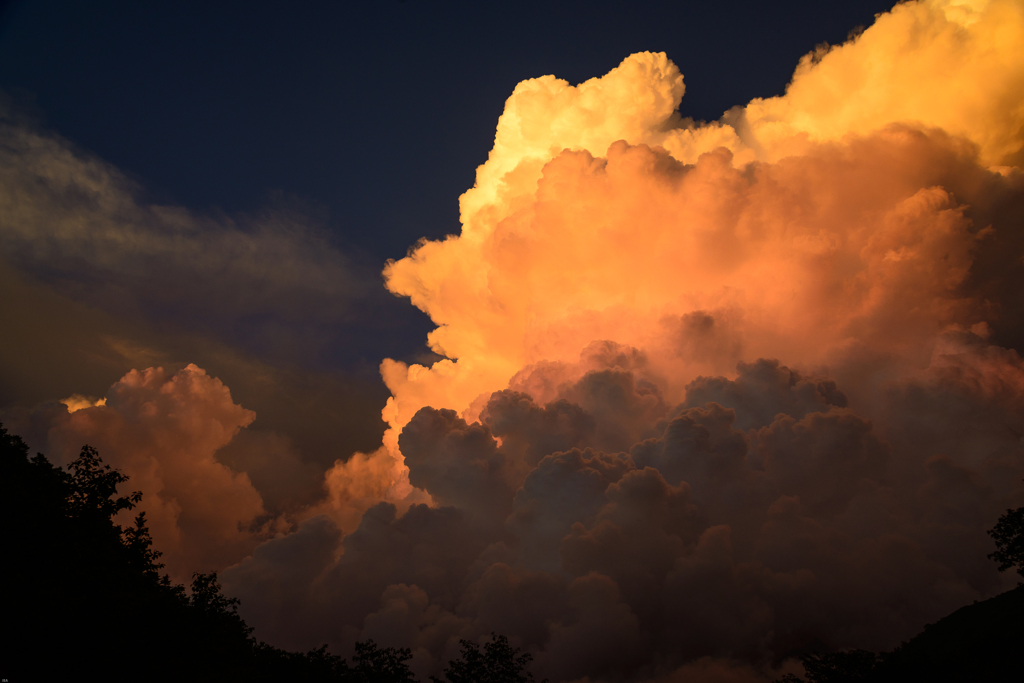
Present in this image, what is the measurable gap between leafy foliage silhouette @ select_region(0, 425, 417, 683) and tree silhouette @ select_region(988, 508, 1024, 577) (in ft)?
207

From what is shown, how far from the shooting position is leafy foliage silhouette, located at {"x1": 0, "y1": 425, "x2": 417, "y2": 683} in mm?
31938

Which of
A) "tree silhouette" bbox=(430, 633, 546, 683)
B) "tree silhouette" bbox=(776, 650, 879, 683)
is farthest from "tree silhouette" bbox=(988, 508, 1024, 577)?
"tree silhouette" bbox=(430, 633, 546, 683)

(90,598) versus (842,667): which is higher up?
(90,598)

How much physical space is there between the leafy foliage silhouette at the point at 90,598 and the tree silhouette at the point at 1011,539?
63.1 meters

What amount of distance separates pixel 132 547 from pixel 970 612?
10640 cm

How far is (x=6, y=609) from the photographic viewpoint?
3089cm

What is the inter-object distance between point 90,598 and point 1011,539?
69620 mm

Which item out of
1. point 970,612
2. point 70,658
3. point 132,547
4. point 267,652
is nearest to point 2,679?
point 70,658

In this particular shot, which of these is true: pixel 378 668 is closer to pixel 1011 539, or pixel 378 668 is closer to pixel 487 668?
pixel 487 668

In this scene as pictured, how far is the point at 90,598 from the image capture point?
112ft

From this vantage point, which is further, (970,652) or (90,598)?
(970,652)

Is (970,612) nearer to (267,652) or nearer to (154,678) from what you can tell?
(267,652)

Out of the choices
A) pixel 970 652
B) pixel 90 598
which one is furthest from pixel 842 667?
pixel 90 598

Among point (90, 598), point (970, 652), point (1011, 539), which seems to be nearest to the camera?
point (90, 598)
